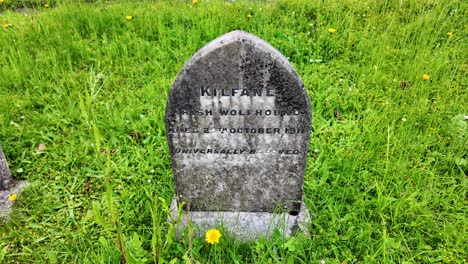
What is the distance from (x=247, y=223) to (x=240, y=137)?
58 cm

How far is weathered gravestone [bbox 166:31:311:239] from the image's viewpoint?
198 cm

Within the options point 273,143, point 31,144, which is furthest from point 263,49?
point 31,144

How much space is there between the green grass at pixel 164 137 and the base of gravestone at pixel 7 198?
55 mm

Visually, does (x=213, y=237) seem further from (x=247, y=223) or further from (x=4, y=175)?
(x=4, y=175)

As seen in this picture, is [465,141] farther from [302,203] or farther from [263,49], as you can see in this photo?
[263,49]

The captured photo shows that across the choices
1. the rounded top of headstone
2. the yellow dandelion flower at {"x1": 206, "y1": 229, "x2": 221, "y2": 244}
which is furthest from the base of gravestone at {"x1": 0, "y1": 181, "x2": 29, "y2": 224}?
the rounded top of headstone

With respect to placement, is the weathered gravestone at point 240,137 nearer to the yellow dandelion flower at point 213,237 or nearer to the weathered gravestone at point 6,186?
the yellow dandelion flower at point 213,237

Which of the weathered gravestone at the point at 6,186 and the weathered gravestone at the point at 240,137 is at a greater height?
the weathered gravestone at the point at 240,137

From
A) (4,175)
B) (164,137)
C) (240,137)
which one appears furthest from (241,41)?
(4,175)

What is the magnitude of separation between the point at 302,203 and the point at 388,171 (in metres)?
0.69

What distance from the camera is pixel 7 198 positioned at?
2822mm

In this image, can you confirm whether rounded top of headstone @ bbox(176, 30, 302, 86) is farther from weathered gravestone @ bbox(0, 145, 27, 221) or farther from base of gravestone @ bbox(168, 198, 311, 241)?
weathered gravestone @ bbox(0, 145, 27, 221)

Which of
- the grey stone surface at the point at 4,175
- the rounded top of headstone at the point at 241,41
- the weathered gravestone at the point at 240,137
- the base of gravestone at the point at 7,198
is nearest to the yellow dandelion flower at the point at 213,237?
the weathered gravestone at the point at 240,137

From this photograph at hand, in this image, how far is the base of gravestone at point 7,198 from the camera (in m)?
2.72
